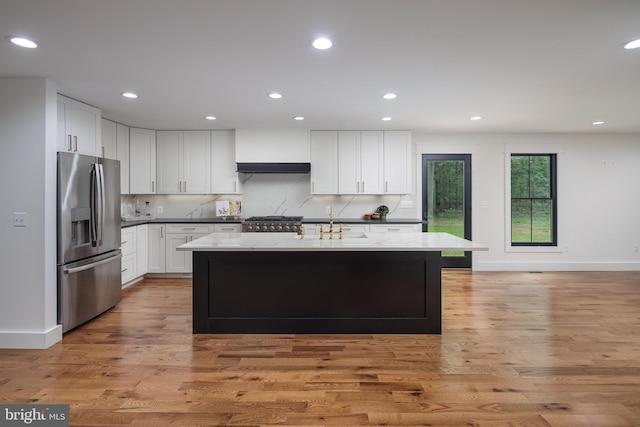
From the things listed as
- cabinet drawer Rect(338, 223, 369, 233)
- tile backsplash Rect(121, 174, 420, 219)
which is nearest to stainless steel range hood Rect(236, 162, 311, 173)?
tile backsplash Rect(121, 174, 420, 219)

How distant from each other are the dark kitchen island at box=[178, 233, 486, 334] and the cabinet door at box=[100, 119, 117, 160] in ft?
8.84

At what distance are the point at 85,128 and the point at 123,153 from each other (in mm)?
1411

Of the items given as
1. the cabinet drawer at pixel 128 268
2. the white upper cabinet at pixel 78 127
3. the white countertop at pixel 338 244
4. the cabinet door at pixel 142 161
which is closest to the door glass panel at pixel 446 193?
the white countertop at pixel 338 244

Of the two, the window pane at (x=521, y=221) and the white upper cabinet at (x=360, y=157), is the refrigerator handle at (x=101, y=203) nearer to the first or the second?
the white upper cabinet at (x=360, y=157)

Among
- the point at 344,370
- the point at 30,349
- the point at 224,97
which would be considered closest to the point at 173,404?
the point at 344,370

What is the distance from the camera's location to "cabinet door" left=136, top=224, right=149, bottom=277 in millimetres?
5254

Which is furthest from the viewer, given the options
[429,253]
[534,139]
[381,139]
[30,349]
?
[534,139]

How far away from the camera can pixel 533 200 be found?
20.7 ft

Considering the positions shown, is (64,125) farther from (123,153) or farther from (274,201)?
(274,201)

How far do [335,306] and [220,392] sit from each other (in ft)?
4.42

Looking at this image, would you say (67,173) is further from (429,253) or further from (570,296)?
(570,296)

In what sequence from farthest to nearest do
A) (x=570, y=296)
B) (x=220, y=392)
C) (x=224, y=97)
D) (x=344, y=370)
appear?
(x=570, y=296) → (x=224, y=97) → (x=344, y=370) → (x=220, y=392)

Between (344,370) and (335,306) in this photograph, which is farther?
(335,306)

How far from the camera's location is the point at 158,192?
5793 millimetres
